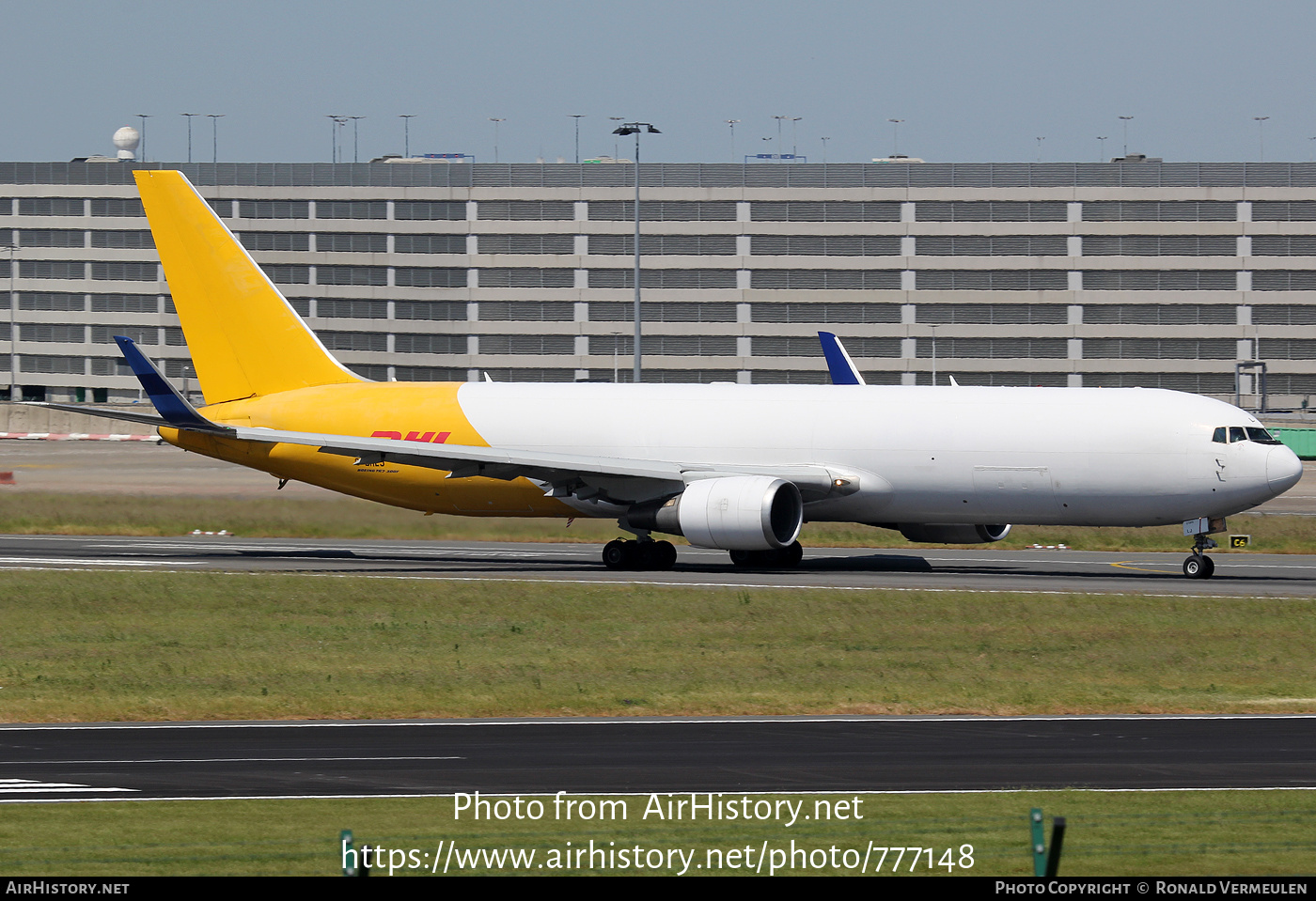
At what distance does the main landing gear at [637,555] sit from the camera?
4331 cm

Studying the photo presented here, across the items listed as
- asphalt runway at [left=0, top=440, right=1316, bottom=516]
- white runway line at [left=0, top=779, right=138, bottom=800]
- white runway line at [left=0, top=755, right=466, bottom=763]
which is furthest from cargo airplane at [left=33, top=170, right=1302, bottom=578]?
white runway line at [left=0, top=779, right=138, bottom=800]

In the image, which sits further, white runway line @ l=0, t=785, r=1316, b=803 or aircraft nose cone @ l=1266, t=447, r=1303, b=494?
aircraft nose cone @ l=1266, t=447, r=1303, b=494

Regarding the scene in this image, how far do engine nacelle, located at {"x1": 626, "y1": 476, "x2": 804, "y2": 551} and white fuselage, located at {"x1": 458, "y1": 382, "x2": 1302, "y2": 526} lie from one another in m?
1.62

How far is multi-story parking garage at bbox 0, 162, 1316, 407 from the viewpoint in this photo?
5197 inches

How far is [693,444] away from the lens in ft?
144

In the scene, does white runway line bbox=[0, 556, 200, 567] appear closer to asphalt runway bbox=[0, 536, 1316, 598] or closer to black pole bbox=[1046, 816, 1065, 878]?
asphalt runway bbox=[0, 536, 1316, 598]

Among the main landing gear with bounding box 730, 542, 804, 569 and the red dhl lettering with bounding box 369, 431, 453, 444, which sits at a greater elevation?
the red dhl lettering with bounding box 369, 431, 453, 444

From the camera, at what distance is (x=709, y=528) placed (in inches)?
1609

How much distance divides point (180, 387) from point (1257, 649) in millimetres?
123705

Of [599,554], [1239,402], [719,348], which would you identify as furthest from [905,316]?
[599,554]

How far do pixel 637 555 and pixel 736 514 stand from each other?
3.92m

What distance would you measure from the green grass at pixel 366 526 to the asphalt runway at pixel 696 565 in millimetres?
695

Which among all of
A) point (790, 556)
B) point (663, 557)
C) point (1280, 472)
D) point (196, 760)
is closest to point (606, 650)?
point (196, 760)

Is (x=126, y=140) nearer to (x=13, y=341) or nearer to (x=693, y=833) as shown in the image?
(x=13, y=341)
